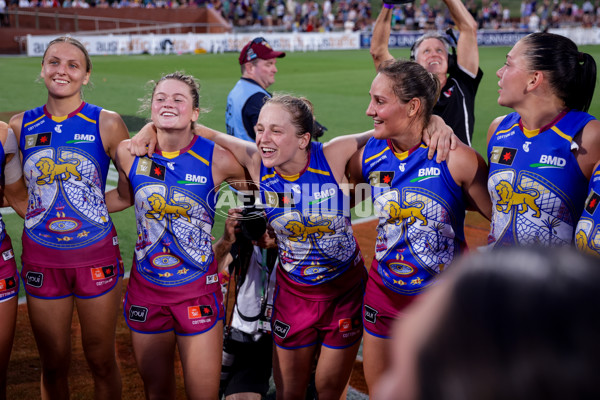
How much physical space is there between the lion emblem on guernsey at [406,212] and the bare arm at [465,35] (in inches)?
69.3

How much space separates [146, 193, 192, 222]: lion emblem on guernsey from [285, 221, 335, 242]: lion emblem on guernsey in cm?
60

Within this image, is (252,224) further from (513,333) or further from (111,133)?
(513,333)

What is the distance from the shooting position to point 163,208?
3645 millimetres

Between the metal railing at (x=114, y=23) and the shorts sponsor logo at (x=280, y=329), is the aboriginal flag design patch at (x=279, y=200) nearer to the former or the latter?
the shorts sponsor logo at (x=280, y=329)

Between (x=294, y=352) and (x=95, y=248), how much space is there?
1.37 m

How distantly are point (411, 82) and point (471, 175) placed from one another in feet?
1.99

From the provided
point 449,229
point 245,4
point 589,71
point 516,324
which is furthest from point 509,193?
point 245,4

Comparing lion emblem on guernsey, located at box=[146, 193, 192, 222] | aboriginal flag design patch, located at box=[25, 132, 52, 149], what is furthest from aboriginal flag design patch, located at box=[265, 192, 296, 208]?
aboriginal flag design patch, located at box=[25, 132, 52, 149]

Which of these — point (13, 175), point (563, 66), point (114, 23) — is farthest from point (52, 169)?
point (114, 23)

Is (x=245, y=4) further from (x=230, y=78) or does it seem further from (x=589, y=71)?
(x=589, y=71)

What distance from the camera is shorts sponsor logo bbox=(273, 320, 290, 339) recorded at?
3.69 metres

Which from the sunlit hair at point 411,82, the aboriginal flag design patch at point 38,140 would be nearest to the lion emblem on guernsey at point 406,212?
the sunlit hair at point 411,82

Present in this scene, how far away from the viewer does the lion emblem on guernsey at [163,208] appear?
3637 millimetres

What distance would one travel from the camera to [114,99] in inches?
646
